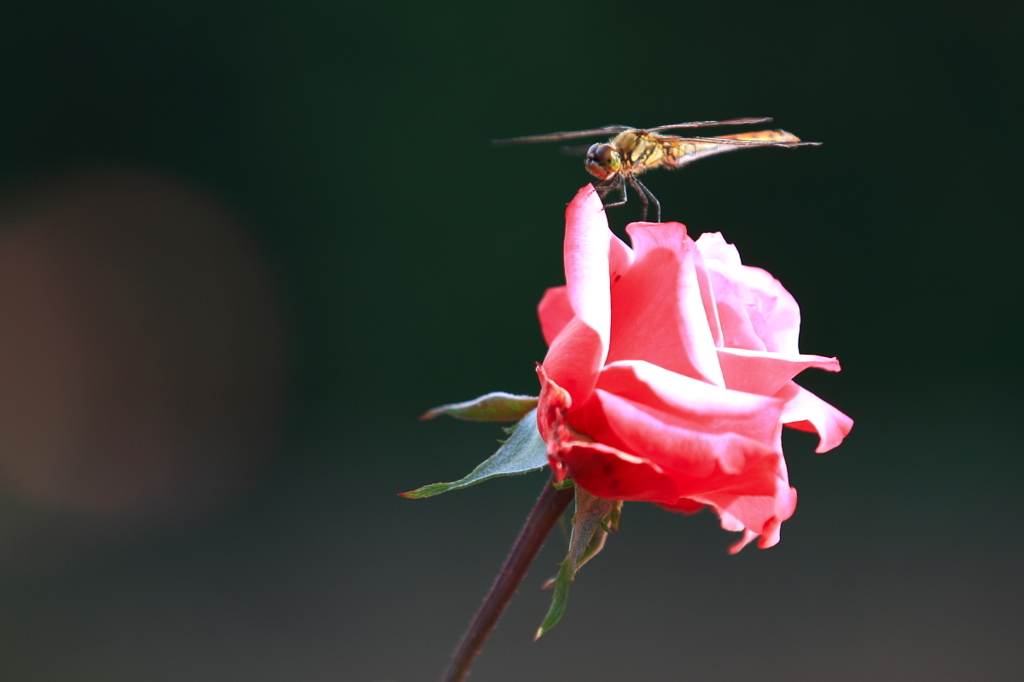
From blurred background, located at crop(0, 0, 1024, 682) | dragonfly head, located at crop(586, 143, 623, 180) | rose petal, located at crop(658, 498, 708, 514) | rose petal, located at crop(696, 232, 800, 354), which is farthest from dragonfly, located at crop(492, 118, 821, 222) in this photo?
blurred background, located at crop(0, 0, 1024, 682)

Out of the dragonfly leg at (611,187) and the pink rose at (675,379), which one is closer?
the pink rose at (675,379)

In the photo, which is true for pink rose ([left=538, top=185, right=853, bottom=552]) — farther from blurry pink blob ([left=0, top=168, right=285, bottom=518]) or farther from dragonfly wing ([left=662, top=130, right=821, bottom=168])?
blurry pink blob ([left=0, top=168, right=285, bottom=518])

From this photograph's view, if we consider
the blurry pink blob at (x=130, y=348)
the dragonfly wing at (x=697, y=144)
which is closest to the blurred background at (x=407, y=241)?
the blurry pink blob at (x=130, y=348)

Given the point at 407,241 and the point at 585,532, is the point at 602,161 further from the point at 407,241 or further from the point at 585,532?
the point at 407,241

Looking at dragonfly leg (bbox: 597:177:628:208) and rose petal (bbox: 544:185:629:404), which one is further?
dragonfly leg (bbox: 597:177:628:208)

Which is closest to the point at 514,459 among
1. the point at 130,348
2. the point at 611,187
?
the point at 611,187

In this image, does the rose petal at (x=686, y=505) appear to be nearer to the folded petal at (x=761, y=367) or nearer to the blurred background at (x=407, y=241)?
the folded petal at (x=761, y=367)
